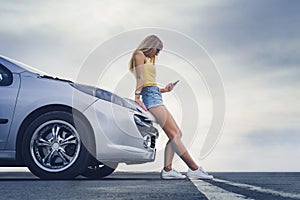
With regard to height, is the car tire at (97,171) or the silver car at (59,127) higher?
the silver car at (59,127)

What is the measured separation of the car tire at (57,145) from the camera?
686 cm

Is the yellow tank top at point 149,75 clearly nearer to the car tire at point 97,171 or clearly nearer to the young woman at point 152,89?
the young woman at point 152,89

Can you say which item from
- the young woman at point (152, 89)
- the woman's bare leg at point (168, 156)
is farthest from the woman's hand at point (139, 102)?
the woman's bare leg at point (168, 156)

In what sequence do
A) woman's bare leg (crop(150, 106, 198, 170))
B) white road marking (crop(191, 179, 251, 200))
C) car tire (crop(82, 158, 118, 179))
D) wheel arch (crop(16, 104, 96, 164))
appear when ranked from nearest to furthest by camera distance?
white road marking (crop(191, 179, 251, 200)) → wheel arch (crop(16, 104, 96, 164)) → woman's bare leg (crop(150, 106, 198, 170)) → car tire (crop(82, 158, 118, 179))

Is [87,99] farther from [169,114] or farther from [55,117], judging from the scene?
[169,114]

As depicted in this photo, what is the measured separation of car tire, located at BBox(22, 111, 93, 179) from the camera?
6.86 m

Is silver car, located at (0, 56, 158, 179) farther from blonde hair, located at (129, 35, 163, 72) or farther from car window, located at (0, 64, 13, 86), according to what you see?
blonde hair, located at (129, 35, 163, 72)

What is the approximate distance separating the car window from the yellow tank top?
1.58 metres

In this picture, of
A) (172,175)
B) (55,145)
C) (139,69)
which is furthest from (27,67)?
(172,175)

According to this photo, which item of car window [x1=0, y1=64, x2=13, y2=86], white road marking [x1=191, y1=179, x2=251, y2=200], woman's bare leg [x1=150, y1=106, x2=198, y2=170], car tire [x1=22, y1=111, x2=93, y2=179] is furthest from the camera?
woman's bare leg [x1=150, y1=106, x2=198, y2=170]

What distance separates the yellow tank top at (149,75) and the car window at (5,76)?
1.58 meters

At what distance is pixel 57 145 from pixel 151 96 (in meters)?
1.30

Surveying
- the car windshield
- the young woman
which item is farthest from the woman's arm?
the car windshield

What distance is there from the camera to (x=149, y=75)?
7387mm
